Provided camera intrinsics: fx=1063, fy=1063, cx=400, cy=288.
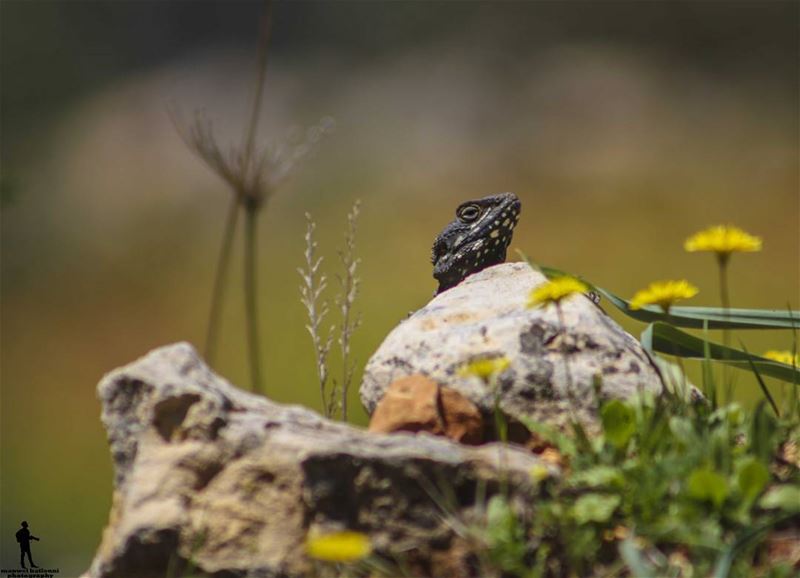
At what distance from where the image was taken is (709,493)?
224 centimetres

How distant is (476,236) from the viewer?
13.1 feet

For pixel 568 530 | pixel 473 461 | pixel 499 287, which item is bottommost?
pixel 568 530

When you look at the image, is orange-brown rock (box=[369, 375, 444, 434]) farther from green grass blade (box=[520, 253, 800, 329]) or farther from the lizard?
the lizard

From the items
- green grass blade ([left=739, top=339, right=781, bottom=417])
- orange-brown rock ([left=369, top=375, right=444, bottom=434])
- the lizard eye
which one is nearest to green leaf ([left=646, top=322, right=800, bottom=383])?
green grass blade ([left=739, top=339, right=781, bottom=417])

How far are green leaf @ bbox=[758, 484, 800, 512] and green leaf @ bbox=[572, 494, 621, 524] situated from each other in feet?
1.05

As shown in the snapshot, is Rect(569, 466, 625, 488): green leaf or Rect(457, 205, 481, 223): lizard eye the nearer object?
Rect(569, 466, 625, 488): green leaf

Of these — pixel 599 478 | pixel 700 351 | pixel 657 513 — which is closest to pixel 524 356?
pixel 599 478

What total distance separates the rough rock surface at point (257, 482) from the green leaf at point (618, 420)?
10.1 inches

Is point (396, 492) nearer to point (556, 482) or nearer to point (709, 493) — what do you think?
point (556, 482)

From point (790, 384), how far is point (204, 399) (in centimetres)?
189

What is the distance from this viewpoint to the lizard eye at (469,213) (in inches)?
159

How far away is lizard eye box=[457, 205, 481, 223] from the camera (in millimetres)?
4039

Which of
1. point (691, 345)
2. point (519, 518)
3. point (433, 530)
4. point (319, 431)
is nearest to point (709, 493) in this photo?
point (519, 518)

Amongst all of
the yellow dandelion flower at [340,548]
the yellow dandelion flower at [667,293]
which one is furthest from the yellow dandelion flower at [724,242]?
the yellow dandelion flower at [340,548]
